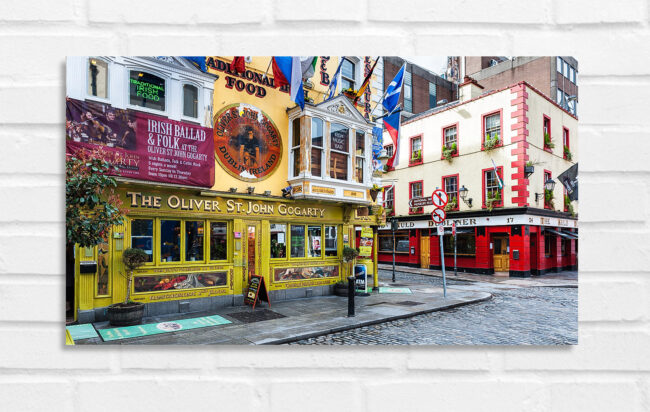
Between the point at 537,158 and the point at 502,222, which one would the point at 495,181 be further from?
the point at 537,158

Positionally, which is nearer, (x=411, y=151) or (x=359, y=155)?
(x=411, y=151)

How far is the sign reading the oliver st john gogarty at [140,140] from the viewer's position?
3160 millimetres

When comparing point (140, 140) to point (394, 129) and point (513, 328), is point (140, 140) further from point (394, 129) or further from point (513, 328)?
point (394, 129)

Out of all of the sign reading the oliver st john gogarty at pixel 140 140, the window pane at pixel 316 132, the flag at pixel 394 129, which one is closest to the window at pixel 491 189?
the flag at pixel 394 129

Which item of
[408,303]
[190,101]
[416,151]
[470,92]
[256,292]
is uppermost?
[470,92]

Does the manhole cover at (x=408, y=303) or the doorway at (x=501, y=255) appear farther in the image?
the manhole cover at (x=408, y=303)

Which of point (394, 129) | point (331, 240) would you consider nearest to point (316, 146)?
point (394, 129)

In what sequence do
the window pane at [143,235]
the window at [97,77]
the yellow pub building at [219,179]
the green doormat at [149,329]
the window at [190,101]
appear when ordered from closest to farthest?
the window at [97,77], the green doormat at [149,329], the yellow pub building at [219,179], the window at [190,101], the window pane at [143,235]

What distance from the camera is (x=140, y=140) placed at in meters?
3.43

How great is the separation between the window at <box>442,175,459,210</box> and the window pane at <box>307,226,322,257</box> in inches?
182

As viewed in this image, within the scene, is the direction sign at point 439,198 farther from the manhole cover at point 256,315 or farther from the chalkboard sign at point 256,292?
the chalkboard sign at point 256,292

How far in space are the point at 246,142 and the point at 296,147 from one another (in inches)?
53.0

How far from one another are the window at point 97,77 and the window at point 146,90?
0.23 m
